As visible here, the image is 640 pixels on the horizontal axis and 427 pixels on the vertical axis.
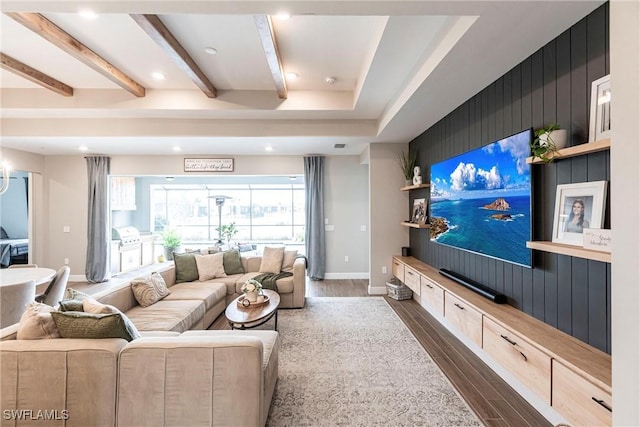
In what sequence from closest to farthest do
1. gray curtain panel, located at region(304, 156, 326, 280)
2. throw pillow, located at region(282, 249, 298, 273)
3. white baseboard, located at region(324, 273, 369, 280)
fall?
Result: throw pillow, located at region(282, 249, 298, 273)
gray curtain panel, located at region(304, 156, 326, 280)
white baseboard, located at region(324, 273, 369, 280)

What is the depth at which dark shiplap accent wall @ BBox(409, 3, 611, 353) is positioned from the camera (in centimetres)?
162

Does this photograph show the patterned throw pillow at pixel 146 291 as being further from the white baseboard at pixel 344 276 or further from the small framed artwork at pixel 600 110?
the small framed artwork at pixel 600 110

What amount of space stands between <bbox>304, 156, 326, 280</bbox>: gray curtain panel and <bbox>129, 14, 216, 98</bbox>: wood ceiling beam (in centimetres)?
272

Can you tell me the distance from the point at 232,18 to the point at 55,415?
9.51 feet

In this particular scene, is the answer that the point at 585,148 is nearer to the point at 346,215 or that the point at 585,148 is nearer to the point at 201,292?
the point at 201,292

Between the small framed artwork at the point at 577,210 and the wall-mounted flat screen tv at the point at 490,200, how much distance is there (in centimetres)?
24

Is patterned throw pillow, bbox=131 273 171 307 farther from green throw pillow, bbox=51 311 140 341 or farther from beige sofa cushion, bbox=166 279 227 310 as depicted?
green throw pillow, bbox=51 311 140 341

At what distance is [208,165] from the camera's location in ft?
18.9

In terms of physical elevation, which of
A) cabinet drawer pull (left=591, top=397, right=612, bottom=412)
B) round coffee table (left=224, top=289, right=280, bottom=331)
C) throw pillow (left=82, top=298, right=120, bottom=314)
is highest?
throw pillow (left=82, top=298, right=120, bottom=314)

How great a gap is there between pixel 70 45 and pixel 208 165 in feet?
10.9

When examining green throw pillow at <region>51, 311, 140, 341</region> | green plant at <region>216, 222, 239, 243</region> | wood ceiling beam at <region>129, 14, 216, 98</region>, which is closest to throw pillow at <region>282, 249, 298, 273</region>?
wood ceiling beam at <region>129, 14, 216, 98</region>

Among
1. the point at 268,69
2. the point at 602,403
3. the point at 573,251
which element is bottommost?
the point at 602,403

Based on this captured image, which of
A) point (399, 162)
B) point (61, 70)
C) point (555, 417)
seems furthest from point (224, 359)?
point (399, 162)

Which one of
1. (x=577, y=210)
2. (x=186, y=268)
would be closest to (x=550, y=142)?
(x=577, y=210)
